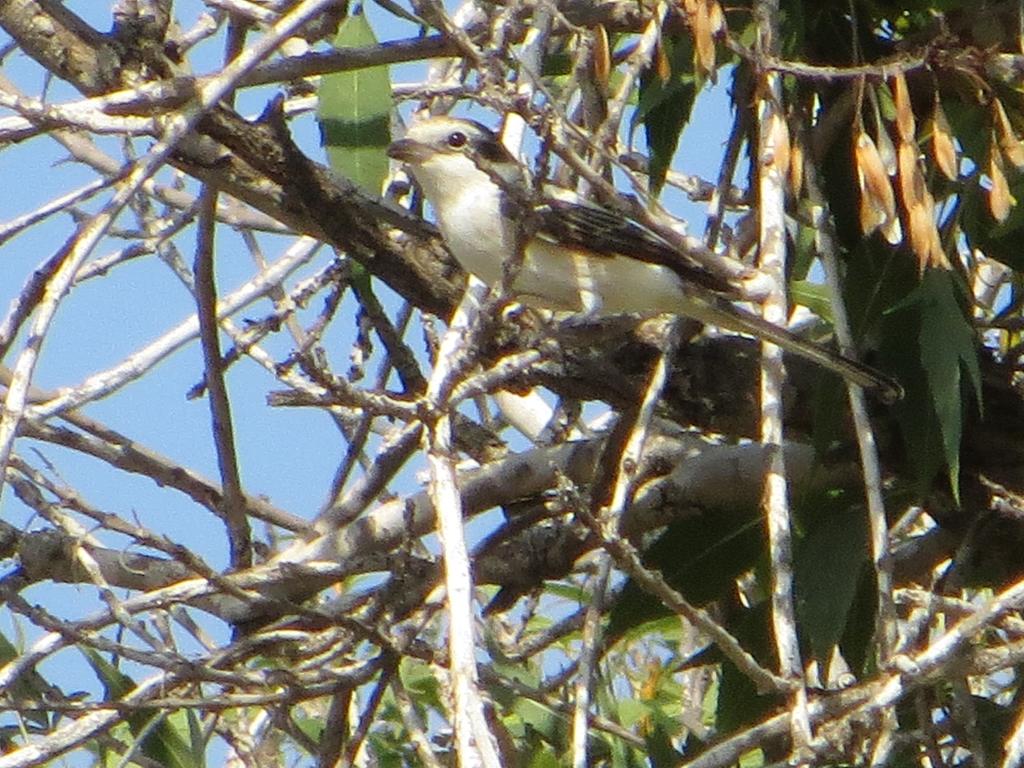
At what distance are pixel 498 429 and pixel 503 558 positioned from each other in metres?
1.80

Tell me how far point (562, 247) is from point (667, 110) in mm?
506

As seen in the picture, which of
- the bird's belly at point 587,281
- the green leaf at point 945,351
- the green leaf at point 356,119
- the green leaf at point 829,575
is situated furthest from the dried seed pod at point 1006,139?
the green leaf at point 356,119

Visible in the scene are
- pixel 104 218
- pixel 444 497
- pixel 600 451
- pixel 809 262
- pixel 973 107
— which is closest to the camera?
pixel 444 497

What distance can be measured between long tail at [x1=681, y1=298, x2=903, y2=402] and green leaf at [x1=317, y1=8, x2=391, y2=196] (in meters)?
0.86

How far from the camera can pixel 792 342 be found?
387 centimetres

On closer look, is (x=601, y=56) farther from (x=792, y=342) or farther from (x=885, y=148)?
(x=792, y=342)

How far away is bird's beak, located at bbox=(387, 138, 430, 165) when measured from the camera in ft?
15.8

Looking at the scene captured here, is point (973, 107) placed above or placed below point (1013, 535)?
above

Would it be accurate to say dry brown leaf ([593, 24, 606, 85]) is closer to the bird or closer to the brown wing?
the bird

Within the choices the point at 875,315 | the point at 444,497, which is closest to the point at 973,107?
the point at 875,315

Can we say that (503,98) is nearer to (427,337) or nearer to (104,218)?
(104,218)

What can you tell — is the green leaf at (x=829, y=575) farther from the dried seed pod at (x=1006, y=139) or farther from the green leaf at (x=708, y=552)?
the dried seed pod at (x=1006, y=139)

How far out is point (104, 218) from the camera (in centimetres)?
301

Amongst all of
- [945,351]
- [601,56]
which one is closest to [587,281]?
[601,56]
